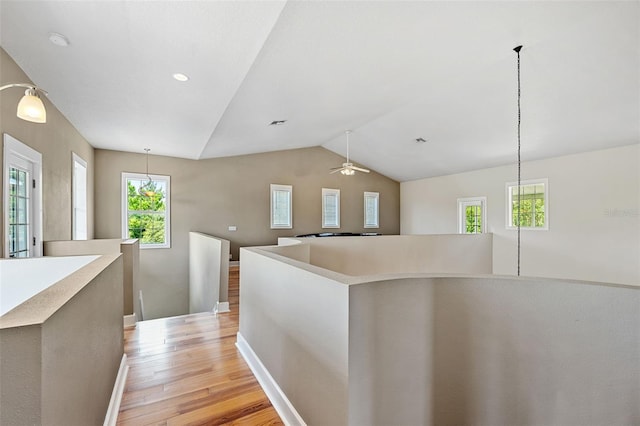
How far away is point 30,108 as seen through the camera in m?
1.68

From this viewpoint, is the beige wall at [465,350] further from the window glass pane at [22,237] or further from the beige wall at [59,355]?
the window glass pane at [22,237]

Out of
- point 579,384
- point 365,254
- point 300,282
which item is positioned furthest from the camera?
point 365,254

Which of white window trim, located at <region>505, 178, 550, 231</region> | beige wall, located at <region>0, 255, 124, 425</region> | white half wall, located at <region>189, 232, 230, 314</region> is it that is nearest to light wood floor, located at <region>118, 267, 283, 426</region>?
beige wall, located at <region>0, 255, 124, 425</region>

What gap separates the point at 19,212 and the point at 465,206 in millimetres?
8423

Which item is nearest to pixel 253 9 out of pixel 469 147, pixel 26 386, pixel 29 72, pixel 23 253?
pixel 26 386

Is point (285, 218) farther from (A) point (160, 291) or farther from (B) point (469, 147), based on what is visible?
(B) point (469, 147)

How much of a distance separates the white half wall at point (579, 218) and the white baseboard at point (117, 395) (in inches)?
284

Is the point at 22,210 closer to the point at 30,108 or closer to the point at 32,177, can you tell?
the point at 32,177

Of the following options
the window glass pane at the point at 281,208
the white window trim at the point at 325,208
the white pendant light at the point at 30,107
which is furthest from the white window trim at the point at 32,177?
the white window trim at the point at 325,208

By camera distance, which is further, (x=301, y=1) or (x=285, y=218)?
(x=285, y=218)

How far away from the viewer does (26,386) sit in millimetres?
784

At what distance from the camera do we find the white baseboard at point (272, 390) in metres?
1.86

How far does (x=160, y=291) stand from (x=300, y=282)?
18.4 ft

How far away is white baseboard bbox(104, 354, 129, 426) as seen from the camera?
6.01 feet
